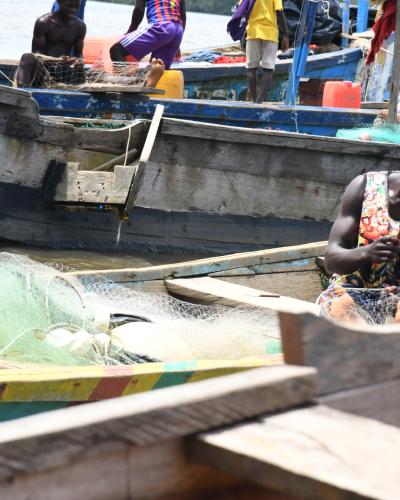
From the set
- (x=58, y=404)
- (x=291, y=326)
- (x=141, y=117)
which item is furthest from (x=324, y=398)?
(x=141, y=117)

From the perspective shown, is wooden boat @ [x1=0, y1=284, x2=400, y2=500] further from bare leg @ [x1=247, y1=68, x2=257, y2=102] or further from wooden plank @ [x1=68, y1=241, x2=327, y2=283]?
bare leg @ [x1=247, y1=68, x2=257, y2=102]

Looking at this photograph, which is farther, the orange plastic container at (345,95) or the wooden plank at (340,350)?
the orange plastic container at (345,95)

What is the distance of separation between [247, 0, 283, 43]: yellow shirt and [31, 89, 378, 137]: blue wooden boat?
4.59ft

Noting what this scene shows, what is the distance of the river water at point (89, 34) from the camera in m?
8.68

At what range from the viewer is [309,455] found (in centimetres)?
170

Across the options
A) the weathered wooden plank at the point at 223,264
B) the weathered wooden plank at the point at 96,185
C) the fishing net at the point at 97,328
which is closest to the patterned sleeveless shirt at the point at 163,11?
the weathered wooden plank at the point at 96,185

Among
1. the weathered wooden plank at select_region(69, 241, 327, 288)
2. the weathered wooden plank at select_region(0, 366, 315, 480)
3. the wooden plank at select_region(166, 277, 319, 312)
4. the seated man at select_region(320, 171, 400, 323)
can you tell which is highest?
the weathered wooden plank at select_region(0, 366, 315, 480)

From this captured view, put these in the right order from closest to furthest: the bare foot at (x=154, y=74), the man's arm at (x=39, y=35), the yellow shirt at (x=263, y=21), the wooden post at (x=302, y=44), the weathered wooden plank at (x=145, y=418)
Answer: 1. the weathered wooden plank at (x=145, y=418)
2. the bare foot at (x=154, y=74)
3. the man's arm at (x=39, y=35)
4. the yellow shirt at (x=263, y=21)
5. the wooden post at (x=302, y=44)

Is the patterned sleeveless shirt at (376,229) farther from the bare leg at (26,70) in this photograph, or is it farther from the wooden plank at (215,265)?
the bare leg at (26,70)

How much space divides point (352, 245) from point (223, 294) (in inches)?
36.9

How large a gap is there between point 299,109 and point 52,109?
8.08 feet

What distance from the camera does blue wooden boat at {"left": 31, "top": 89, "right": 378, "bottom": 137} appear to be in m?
9.28

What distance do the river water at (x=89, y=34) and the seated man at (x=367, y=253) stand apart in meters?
4.37

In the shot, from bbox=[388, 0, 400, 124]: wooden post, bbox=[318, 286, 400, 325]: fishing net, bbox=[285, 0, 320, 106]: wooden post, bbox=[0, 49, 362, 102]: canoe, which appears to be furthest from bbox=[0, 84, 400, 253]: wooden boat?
bbox=[0, 49, 362, 102]: canoe
